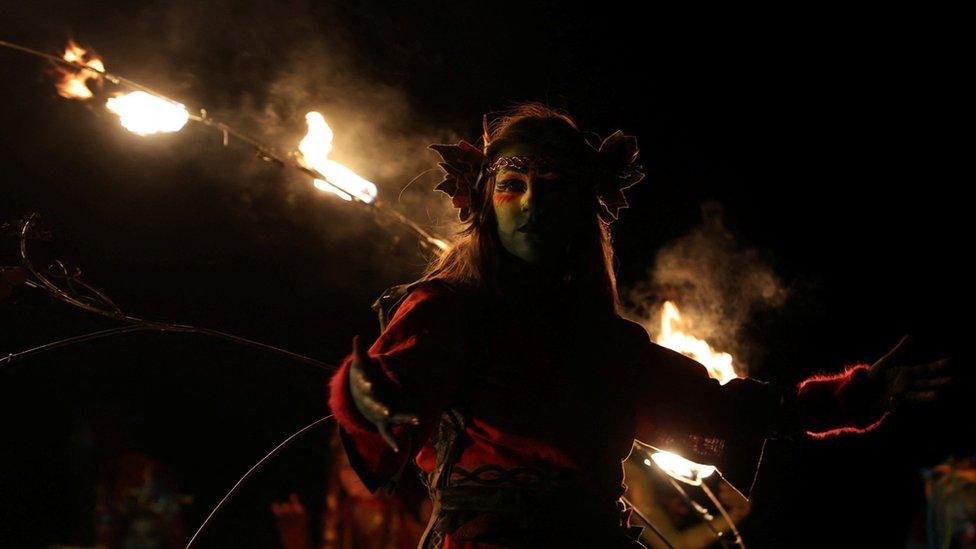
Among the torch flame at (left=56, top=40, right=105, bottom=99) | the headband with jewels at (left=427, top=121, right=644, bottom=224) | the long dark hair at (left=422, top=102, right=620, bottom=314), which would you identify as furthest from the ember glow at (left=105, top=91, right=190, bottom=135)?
the long dark hair at (left=422, top=102, right=620, bottom=314)

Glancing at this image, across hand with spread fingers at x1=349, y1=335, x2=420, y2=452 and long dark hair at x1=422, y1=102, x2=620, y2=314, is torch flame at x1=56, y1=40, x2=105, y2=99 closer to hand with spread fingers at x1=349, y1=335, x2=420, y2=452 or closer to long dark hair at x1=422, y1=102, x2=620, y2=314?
long dark hair at x1=422, y1=102, x2=620, y2=314

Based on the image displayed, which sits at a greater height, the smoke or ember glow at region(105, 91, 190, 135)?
the smoke

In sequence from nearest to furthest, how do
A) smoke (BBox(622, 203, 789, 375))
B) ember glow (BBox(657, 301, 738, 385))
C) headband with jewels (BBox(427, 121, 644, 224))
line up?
headband with jewels (BBox(427, 121, 644, 224)) → ember glow (BBox(657, 301, 738, 385)) → smoke (BBox(622, 203, 789, 375))

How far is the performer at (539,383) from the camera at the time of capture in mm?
1834

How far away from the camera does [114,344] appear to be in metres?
8.68

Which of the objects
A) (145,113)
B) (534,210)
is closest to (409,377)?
(534,210)

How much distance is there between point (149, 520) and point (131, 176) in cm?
546

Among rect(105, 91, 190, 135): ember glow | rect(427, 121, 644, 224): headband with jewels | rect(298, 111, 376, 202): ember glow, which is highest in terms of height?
rect(298, 111, 376, 202): ember glow

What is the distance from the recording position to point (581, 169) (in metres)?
2.59

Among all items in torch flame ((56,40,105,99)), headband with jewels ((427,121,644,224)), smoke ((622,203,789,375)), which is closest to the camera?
headband with jewels ((427,121,644,224))

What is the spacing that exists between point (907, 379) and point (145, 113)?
4376 mm

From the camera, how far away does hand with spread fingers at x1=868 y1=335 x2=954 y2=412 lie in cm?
206

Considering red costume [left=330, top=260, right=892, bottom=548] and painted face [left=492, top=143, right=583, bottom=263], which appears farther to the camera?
painted face [left=492, top=143, right=583, bottom=263]

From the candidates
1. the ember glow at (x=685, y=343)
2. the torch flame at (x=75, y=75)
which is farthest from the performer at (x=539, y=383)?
the torch flame at (x=75, y=75)
